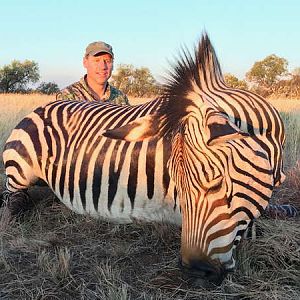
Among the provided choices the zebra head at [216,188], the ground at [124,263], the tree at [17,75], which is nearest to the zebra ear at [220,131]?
the zebra head at [216,188]

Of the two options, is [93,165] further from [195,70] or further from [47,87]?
[47,87]

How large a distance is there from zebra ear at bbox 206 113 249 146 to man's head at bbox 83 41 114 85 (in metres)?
3.28

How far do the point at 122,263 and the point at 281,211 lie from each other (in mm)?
1213

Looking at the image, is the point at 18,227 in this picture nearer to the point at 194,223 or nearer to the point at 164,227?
the point at 164,227

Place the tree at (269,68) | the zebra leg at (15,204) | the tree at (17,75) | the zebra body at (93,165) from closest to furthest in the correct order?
the zebra body at (93,165), the zebra leg at (15,204), the tree at (269,68), the tree at (17,75)

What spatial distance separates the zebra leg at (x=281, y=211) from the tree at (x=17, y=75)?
31730mm


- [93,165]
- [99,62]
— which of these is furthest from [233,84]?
[93,165]

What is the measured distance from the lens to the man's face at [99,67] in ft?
16.1

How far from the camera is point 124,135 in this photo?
2.08 m

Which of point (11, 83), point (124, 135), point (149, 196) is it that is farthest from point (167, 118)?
point (11, 83)

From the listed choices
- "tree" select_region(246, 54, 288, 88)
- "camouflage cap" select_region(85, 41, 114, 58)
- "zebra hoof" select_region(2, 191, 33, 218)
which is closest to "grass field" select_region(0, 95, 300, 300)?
"zebra hoof" select_region(2, 191, 33, 218)

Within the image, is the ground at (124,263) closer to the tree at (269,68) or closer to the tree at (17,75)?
the tree at (269,68)

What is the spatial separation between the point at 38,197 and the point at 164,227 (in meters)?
1.30

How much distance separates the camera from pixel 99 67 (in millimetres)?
4906
